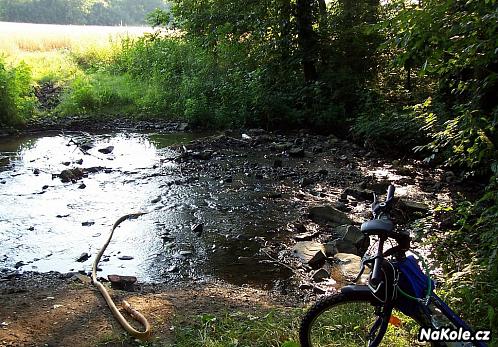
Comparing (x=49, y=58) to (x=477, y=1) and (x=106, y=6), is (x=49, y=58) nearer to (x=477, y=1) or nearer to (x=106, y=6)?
(x=477, y=1)

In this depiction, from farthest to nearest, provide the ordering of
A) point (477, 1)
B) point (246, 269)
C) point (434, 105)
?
point (434, 105) < point (246, 269) < point (477, 1)

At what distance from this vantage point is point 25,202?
776 cm

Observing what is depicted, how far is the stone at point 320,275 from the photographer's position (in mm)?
5225

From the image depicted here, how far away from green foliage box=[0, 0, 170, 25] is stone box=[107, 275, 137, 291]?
1834 inches

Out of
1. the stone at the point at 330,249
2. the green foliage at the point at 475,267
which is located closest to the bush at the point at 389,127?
the stone at the point at 330,249

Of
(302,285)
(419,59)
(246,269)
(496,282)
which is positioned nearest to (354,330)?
(496,282)

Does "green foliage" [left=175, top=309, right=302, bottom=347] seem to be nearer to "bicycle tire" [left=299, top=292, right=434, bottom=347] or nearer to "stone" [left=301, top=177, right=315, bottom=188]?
"bicycle tire" [left=299, top=292, right=434, bottom=347]

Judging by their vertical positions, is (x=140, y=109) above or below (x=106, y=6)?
below

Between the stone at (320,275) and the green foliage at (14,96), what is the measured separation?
10.6m

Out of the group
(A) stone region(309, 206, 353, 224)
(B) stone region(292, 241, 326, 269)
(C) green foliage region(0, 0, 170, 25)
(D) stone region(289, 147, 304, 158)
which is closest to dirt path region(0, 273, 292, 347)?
(B) stone region(292, 241, 326, 269)

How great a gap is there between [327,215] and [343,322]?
325 cm

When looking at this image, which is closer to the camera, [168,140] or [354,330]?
[354,330]

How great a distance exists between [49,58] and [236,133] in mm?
13184

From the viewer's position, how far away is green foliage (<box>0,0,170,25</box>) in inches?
2069
